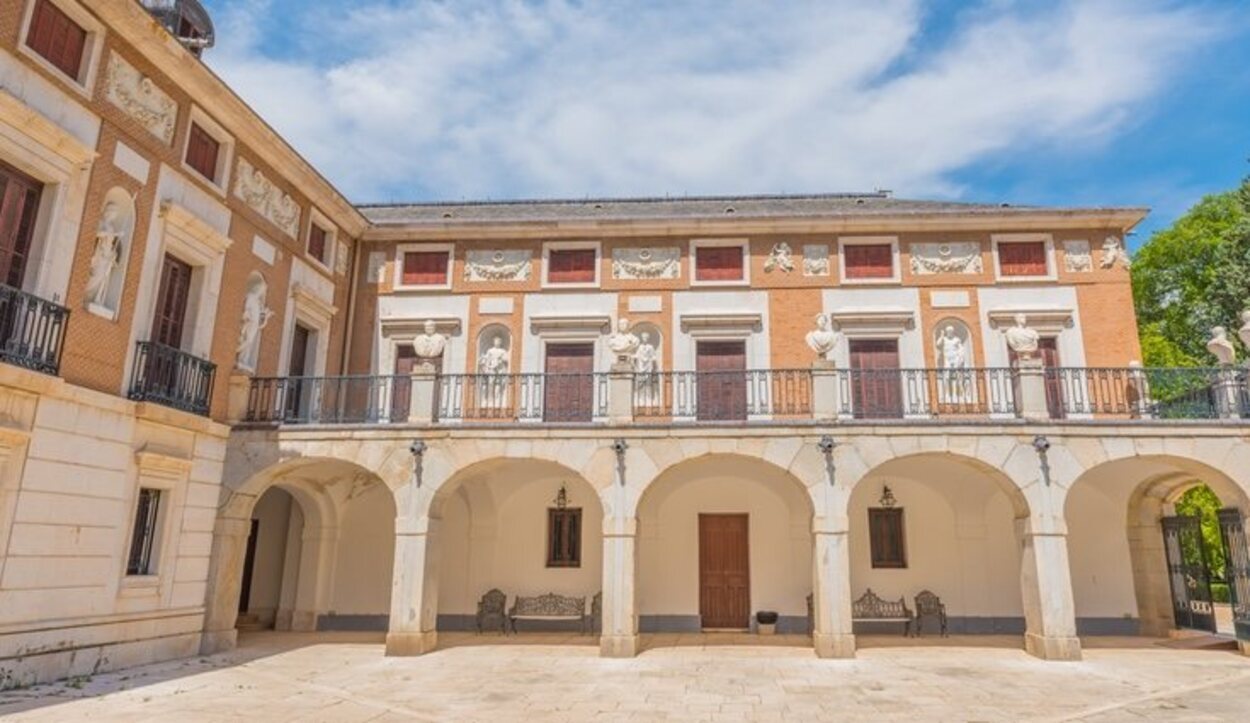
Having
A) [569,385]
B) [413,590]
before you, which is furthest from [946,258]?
[413,590]

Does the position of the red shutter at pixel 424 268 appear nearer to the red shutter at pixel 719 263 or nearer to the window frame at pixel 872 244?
the red shutter at pixel 719 263

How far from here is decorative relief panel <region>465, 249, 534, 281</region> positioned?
17.3 m

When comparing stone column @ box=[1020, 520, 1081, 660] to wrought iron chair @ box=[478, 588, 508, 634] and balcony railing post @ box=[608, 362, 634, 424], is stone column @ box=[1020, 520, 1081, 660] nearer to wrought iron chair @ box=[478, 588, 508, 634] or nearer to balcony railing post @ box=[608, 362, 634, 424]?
balcony railing post @ box=[608, 362, 634, 424]

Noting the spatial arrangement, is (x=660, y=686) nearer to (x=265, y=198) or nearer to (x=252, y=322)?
(x=252, y=322)

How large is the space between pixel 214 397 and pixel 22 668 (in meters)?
4.84

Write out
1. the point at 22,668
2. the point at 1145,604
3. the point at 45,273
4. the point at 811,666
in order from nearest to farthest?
the point at 22,668 → the point at 45,273 → the point at 811,666 → the point at 1145,604

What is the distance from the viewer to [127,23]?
428 inches

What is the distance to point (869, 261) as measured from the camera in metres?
16.9

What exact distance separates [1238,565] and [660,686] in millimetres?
10212

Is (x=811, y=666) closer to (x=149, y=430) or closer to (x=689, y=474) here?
(x=689, y=474)

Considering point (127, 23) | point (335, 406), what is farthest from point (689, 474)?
point (127, 23)

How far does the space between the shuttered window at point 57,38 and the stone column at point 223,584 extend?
7091 millimetres

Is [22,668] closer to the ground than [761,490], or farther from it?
closer to the ground

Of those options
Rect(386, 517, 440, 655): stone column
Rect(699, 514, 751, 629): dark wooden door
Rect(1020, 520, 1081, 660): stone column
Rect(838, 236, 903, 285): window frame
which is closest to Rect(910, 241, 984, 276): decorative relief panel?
Rect(838, 236, 903, 285): window frame
